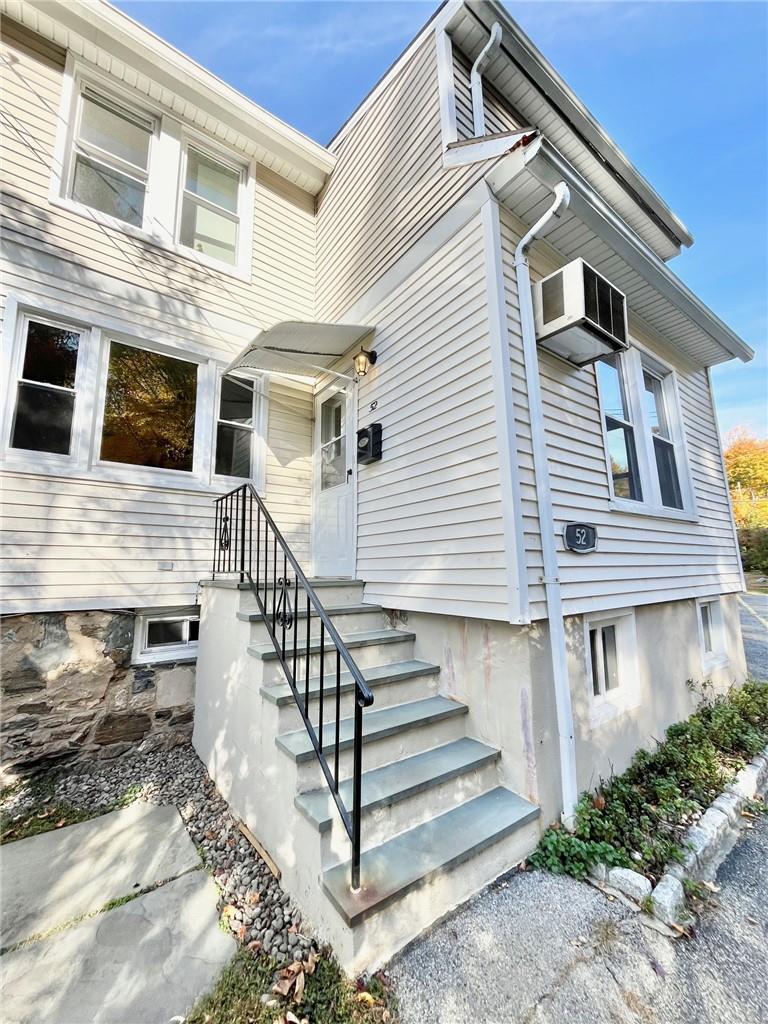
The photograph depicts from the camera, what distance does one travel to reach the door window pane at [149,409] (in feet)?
13.5

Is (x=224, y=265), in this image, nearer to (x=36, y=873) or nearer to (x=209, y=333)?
(x=209, y=333)

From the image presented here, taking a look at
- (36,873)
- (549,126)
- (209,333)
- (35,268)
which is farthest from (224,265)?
(36,873)

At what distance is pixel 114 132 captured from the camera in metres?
4.53

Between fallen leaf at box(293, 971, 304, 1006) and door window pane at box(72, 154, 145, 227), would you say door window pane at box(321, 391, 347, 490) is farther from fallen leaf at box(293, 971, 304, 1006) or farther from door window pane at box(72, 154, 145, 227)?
fallen leaf at box(293, 971, 304, 1006)

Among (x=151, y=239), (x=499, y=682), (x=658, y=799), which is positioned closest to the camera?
(x=499, y=682)

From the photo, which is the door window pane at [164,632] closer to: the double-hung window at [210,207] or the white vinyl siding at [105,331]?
the white vinyl siding at [105,331]

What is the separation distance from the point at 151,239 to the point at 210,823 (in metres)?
5.47

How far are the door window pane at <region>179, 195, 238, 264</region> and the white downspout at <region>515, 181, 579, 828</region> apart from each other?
3737 mm

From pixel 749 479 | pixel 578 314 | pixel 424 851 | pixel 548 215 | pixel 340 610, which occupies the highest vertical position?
pixel 749 479

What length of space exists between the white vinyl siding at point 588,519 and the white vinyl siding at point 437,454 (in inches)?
9.1

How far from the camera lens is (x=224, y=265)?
4941 mm

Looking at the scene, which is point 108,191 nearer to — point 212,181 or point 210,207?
point 210,207

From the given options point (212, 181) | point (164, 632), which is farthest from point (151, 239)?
point (164, 632)

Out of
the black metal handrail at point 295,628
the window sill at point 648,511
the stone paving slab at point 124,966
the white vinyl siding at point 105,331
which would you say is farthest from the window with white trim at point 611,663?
the white vinyl siding at point 105,331
